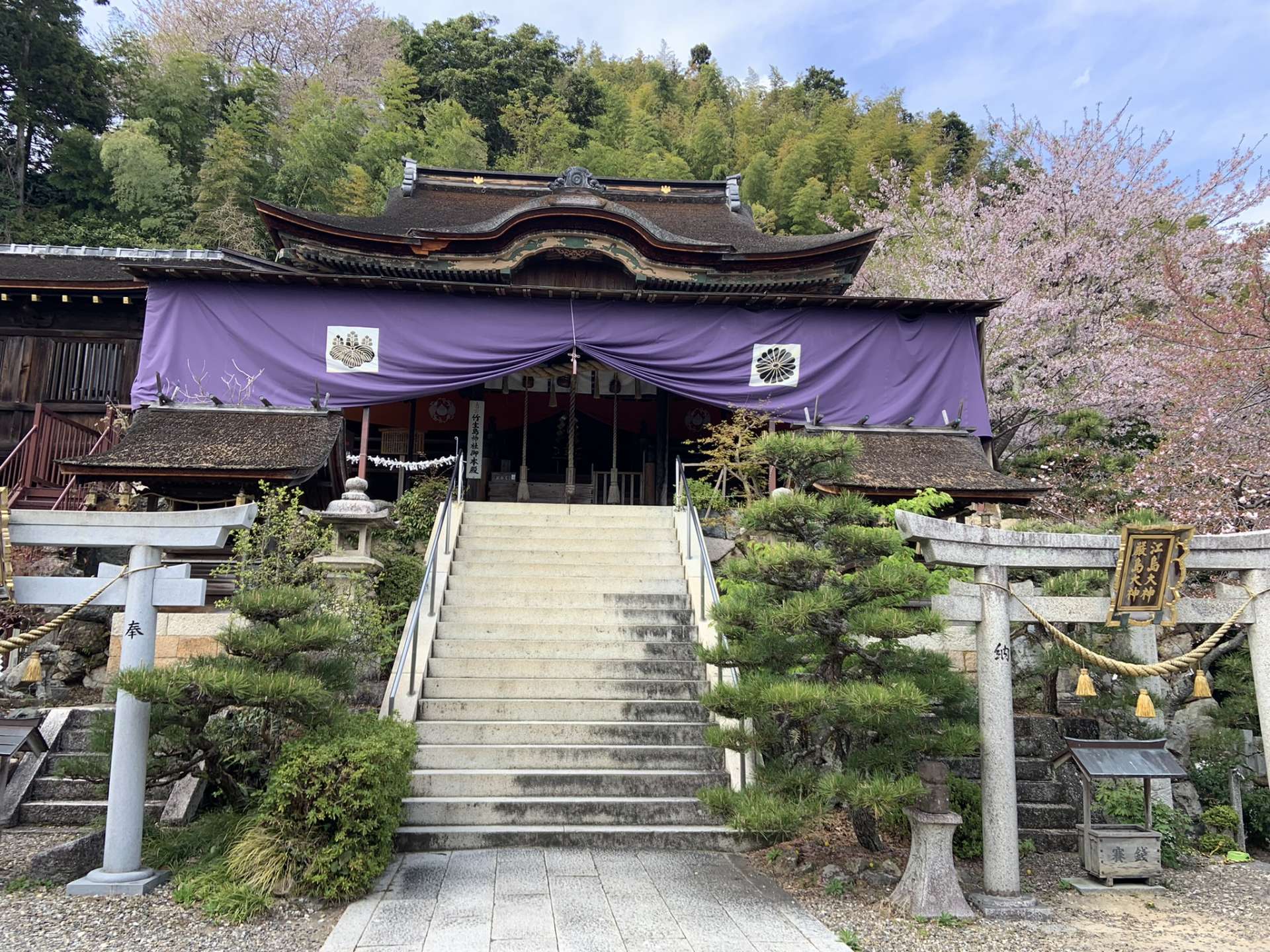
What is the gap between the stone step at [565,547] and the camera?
9.56m

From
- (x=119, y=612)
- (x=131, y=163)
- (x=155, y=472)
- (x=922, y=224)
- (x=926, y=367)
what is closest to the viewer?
(x=119, y=612)

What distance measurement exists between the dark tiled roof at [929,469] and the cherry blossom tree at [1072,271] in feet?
14.6

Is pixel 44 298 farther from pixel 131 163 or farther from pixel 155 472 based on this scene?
pixel 131 163

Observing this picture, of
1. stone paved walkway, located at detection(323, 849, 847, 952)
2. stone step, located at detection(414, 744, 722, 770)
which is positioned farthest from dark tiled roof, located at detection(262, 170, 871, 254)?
stone paved walkway, located at detection(323, 849, 847, 952)

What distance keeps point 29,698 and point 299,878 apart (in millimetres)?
4850

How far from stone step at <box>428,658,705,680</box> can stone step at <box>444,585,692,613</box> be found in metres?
0.90

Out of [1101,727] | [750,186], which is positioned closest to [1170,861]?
[1101,727]

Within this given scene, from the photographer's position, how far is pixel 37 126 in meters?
23.6

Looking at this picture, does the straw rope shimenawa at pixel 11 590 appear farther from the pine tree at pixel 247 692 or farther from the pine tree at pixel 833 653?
the pine tree at pixel 833 653

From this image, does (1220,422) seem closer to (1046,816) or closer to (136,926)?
(1046,816)

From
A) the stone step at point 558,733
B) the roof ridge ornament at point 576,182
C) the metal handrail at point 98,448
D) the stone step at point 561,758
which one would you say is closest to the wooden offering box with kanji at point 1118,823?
the stone step at point 561,758

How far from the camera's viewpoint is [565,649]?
793 centimetres

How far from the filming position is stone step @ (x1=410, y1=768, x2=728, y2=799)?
619cm

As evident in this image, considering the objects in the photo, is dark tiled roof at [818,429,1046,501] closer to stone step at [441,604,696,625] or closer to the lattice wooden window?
stone step at [441,604,696,625]
